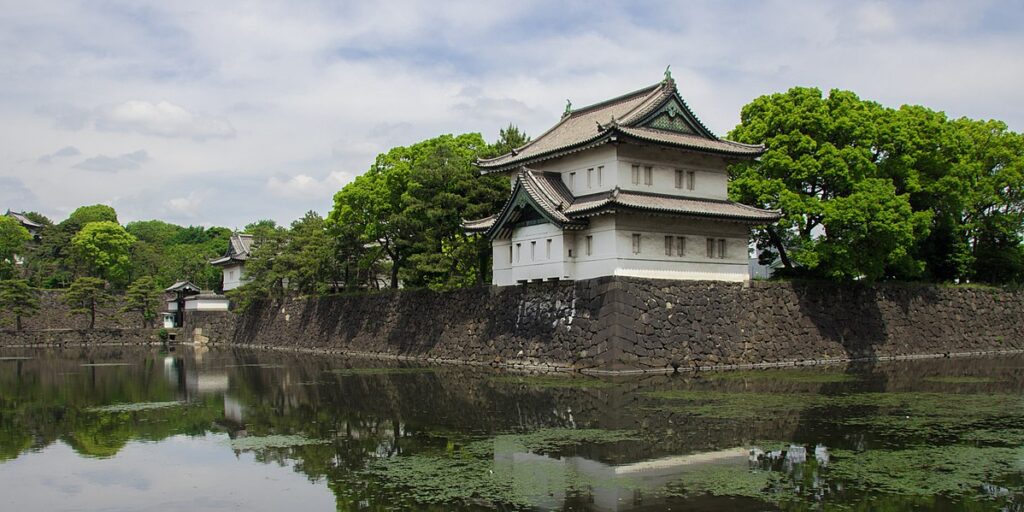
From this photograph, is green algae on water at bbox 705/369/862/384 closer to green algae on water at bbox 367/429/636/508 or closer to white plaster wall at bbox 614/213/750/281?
white plaster wall at bbox 614/213/750/281

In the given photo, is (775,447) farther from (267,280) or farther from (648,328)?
(267,280)

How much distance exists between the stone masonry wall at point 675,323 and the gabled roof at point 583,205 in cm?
231

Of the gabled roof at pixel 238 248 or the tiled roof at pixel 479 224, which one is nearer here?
the tiled roof at pixel 479 224

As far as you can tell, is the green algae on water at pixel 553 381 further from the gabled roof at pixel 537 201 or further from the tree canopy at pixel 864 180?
the tree canopy at pixel 864 180

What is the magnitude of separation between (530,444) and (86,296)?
54867 mm

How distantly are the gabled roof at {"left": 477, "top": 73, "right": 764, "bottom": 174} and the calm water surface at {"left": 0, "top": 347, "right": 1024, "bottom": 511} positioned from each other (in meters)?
8.35

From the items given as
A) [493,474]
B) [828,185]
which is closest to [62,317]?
[828,185]

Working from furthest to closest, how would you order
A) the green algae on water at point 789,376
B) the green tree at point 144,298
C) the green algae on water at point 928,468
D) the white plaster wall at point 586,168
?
1. the green tree at point 144,298
2. the white plaster wall at point 586,168
3. the green algae on water at point 789,376
4. the green algae on water at point 928,468

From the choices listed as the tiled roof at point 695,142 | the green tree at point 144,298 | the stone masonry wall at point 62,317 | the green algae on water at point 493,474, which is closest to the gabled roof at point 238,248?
the green tree at point 144,298

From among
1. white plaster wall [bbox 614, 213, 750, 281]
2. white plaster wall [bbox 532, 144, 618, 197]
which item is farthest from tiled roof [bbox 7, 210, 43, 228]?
white plaster wall [bbox 614, 213, 750, 281]

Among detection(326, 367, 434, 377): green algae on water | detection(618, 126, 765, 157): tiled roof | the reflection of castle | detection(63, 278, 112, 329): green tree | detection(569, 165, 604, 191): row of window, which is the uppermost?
detection(618, 126, 765, 157): tiled roof

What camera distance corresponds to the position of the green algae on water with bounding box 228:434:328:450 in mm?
16281

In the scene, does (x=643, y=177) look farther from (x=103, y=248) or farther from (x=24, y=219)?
(x=24, y=219)

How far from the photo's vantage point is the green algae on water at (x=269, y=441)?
16.3 m
